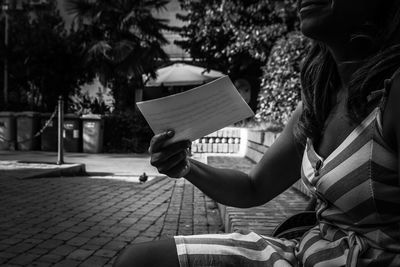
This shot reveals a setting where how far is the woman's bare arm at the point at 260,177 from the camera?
1494 mm

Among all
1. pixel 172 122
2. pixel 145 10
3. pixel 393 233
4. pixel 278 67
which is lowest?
pixel 393 233

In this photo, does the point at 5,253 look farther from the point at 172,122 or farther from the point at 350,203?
the point at 350,203

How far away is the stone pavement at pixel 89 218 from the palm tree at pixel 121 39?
10.0 m

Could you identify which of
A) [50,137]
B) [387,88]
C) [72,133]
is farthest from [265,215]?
[50,137]

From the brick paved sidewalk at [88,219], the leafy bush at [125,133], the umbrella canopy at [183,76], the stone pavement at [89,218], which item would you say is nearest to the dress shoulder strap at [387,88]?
the stone pavement at [89,218]

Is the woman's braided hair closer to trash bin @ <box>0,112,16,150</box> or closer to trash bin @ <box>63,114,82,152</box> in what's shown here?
trash bin @ <box>63,114,82,152</box>

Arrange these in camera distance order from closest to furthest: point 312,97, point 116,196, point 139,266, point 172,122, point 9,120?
1. point 139,266
2. point 172,122
3. point 312,97
4. point 116,196
5. point 9,120

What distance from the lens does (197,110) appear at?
125 cm

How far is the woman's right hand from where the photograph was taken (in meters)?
1.30

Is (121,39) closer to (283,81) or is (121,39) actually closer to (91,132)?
(91,132)

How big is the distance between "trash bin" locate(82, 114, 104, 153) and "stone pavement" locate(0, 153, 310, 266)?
6.55m

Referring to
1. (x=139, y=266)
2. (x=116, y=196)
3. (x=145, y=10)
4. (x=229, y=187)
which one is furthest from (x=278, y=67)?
(x=145, y=10)

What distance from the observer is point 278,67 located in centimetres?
809

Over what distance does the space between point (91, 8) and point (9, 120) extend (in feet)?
20.0
